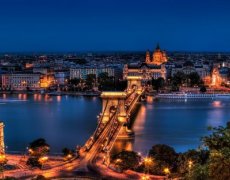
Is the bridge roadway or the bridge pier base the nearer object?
the bridge roadway

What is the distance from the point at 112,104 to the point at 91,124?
3.71 feet

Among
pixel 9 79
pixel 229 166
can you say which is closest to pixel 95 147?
pixel 229 166

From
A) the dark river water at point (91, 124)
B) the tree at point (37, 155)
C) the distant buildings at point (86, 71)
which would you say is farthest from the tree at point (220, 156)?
the distant buildings at point (86, 71)

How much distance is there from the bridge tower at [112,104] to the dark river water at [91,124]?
2.02 ft

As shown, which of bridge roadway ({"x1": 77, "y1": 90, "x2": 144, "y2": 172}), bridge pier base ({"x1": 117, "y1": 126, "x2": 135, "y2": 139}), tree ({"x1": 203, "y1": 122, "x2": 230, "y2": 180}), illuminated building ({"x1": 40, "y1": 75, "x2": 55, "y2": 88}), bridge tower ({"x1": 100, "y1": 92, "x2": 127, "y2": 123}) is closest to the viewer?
tree ({"x1": 203, "y1": 122, "x2": 230, "y2": 180})

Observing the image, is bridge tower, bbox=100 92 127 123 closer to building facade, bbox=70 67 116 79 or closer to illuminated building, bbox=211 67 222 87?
illuminated building, bbox=211 67 222 87

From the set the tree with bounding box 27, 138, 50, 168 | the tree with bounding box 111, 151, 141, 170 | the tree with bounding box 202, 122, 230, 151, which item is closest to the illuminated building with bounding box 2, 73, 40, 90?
the tree with bounding box 27, 138, 50, 168

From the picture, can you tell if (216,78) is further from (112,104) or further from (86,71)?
(112,104)

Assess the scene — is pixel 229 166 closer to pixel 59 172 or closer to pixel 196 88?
pixel 59 172

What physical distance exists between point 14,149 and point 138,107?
1359cm

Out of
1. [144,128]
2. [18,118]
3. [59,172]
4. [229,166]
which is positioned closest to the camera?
[229,166]

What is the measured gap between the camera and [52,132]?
1694 centimetres

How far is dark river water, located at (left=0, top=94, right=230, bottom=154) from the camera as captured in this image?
1515 centimetres

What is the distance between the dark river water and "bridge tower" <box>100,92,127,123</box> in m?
0.61
